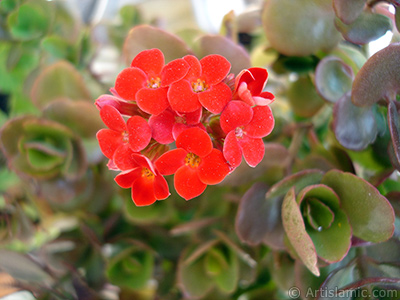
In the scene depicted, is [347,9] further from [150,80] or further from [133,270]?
[133,270]

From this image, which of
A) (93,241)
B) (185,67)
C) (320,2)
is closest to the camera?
(185,67)

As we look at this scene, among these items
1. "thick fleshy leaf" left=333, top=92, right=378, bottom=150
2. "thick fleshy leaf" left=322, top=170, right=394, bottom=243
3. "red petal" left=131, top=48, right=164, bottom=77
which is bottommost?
"thick fleshy leaf" left=322, top=170, right=394, bottom=243

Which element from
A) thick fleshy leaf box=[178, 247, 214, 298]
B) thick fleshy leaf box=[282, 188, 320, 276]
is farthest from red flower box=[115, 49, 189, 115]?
thick fleshy leaf box=[178, 247, 214, 298]

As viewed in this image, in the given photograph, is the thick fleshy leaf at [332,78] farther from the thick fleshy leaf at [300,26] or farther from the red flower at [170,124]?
the red flower at [170,124]

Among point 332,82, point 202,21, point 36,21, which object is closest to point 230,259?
point 332,82

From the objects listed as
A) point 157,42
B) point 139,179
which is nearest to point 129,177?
point 139,179

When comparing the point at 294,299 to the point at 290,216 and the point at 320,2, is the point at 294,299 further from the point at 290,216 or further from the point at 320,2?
the point at 320,2

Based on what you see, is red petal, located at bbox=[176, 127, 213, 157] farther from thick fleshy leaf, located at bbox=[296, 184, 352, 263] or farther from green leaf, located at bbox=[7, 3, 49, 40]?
green leaf, located at bbox=[7, 3, 49, 40]
